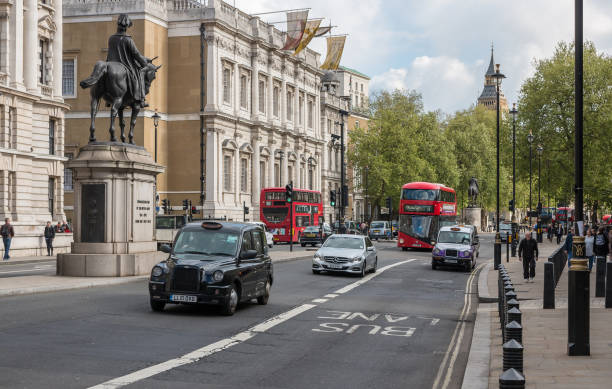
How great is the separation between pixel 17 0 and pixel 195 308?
33.0 m

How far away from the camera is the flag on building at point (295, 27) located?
6094cm

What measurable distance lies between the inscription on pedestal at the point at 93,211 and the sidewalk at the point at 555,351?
34.8ft

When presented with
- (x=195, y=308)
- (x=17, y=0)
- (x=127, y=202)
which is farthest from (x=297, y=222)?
(x=195, y=308)

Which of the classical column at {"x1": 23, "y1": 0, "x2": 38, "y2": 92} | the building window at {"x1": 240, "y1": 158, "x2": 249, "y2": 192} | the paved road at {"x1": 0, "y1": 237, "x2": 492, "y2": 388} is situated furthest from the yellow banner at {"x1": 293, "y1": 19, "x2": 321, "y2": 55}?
the paved road at {"x1": 0, "y1": 237, "x2": 492, "y2": 388}

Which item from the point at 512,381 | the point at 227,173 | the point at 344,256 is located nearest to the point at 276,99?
the point at 227,173

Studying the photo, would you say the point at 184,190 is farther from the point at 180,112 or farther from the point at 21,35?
the point at 21,35

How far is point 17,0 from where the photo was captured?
43.9 m

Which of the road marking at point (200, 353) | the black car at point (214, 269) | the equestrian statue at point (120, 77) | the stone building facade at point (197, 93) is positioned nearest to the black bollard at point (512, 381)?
the road marking at point (200, 353)

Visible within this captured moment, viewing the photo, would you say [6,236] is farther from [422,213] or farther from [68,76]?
[68,76]

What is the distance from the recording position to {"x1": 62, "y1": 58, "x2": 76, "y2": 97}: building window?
63.3 metres

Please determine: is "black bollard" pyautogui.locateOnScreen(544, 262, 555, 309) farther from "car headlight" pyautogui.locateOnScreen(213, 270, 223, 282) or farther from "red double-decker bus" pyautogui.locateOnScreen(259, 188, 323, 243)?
"red double-decker bus" pyautogui.locateOnScreen(259, 188, 323, 243)

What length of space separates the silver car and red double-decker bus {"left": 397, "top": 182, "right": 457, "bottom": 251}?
70.6 ft

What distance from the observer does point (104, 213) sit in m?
22.3

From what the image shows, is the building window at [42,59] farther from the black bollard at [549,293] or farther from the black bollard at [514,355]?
the black bollard at [514,355]
